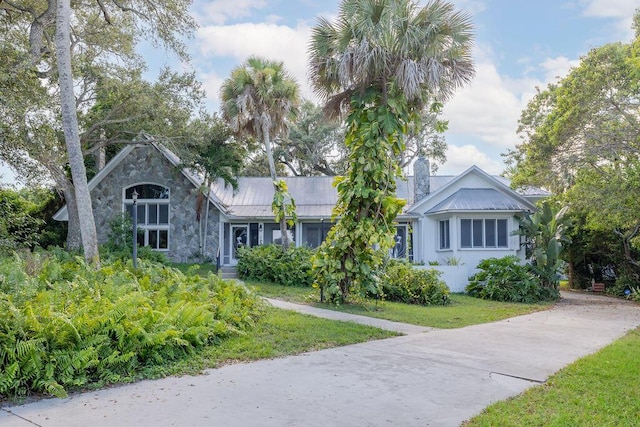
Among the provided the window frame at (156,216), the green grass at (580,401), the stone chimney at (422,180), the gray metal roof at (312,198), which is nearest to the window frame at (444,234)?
the gray metal roof at (312,198)

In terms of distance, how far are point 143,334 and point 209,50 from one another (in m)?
9.47

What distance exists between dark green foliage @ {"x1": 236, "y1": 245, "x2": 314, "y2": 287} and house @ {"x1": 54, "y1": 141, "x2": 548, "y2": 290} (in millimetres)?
3953

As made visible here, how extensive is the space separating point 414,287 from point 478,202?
7.16 metres

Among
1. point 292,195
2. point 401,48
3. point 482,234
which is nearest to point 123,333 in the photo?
point 401,48

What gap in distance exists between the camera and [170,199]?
22.5 meters

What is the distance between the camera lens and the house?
2019cm

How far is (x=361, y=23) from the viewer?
37.1 feet

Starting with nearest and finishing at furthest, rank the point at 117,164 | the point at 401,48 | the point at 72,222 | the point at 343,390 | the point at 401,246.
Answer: the point at 343,390
the point at 401,48
the point at 72,222
the point at 117,164
the point at 401,246

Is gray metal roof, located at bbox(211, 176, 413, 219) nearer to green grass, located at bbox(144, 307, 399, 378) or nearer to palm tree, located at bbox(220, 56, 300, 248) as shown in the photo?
palm tree, located at bbox(220, 56, 300, 248)

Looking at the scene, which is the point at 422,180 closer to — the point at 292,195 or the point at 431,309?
the point at 292,195

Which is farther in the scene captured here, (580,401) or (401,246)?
(401,246)

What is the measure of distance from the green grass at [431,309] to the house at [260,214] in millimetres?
4658

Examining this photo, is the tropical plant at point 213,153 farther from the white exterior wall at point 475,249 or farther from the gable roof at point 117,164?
the white exterior wall at point 475,249

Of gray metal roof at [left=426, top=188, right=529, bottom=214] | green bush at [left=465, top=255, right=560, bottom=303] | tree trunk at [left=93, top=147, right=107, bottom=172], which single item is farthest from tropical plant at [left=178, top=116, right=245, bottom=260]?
green bush at [left=465, top=255, right=560, bottom=303]
